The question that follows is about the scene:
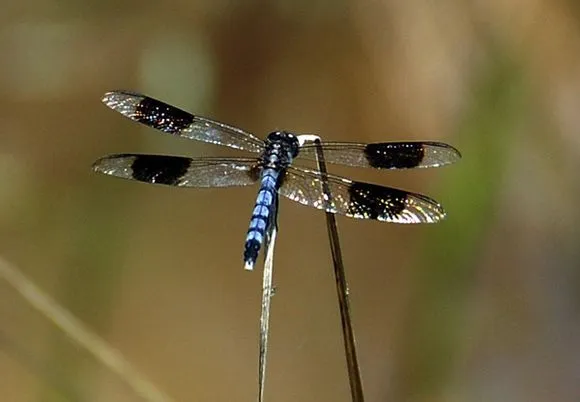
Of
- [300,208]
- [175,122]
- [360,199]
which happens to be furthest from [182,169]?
[300,208]

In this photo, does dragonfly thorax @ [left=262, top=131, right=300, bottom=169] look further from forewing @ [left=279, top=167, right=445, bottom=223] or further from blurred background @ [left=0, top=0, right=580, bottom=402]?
blurred background @ [left=0, top=0, right=580, bottom=402]

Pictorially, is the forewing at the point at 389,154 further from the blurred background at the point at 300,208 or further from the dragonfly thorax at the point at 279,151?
the blurred background at the point at 300,208

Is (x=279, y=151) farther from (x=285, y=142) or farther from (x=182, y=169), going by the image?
(x=182, y=169)

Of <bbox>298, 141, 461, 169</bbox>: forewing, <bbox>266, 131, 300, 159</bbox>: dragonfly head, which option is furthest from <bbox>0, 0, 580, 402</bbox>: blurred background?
<bbox>266, 131, 300, 159</bbox>: dragonfly head

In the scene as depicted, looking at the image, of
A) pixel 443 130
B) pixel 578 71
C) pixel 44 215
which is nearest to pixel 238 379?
pixel 44 215

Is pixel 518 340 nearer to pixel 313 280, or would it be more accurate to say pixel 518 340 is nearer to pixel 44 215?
pixel 313 280
